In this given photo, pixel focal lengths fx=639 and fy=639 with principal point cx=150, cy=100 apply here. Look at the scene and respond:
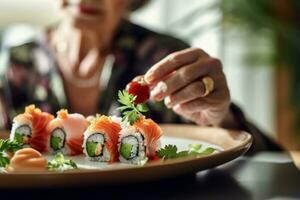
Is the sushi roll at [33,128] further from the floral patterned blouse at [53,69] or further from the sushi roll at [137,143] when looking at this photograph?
the floral patterned blouse at [53,69]

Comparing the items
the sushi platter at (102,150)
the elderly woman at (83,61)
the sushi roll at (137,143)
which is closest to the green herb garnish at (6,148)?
the sushi platter at (102,150)

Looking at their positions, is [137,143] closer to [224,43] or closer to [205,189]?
[205,189]

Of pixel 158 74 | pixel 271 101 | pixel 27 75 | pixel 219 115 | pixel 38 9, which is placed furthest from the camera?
pixel 271 101

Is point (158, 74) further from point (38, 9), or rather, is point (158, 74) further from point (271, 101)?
point (271, 101)

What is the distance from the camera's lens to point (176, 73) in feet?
2.74

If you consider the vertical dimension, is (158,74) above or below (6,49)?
below

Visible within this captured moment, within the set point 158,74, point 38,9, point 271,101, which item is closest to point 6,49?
point 38,9

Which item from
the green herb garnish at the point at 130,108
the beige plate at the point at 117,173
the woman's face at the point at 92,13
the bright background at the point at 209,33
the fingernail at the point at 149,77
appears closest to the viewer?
the beige plate at the point at 117,173

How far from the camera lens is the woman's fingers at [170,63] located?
0.82m

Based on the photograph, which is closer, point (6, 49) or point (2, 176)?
point (2, 176)

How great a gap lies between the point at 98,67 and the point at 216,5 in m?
0.84

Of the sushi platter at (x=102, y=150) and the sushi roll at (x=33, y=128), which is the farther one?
the sushi roll at (x=33, y=128)

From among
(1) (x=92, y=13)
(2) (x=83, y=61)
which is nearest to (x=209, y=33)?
(2) (x=83, y=61)

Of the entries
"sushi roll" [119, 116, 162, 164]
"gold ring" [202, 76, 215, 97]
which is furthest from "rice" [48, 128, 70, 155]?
"gold ring" [202, 76, 215, 97]
